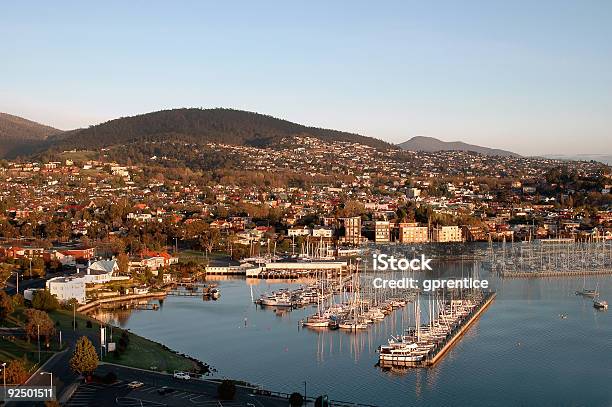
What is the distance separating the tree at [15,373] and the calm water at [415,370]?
2.94 metres

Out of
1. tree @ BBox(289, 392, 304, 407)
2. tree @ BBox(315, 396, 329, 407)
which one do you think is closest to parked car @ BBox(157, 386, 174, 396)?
tree @ BBox(289, 392, 304, 407)

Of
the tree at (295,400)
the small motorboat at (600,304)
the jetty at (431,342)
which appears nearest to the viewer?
the tree at (295,400)

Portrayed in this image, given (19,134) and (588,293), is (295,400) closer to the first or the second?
(588,293)

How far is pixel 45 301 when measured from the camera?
1631cm

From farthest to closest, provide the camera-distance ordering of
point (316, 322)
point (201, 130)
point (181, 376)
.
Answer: point (201, 130) < point (316, 322) < point (181, 376)

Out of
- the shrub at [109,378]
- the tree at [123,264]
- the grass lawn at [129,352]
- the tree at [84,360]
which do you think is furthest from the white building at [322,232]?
the tree at [84,360]

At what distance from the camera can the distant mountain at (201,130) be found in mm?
68500

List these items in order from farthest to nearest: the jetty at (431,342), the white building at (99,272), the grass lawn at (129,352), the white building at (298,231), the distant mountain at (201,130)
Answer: the distant mountain at (201,130), the white building at (298,231), the white building at (99,272), the jetty at (431,342), the grass lawn at (129,352)

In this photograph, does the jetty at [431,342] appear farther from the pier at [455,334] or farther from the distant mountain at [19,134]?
the distant mountain at [19,134]

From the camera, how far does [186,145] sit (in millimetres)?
63656

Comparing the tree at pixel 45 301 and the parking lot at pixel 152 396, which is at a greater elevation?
the tree at pixel 45 301

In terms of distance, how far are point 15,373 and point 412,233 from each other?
23472 mm

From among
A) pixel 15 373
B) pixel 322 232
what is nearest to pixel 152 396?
pixel 15 373

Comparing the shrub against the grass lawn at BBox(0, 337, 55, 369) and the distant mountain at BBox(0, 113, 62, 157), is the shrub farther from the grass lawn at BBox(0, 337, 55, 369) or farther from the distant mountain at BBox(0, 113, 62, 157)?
the distant mountain at BBox(0, 113, 62, 157)
